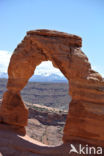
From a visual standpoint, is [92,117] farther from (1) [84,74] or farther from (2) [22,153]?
(2) [22,153]

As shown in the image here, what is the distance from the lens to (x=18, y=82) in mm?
15977

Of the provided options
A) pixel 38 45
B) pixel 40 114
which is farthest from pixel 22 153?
pixel 40 114

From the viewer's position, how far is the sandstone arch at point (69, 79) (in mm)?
12281

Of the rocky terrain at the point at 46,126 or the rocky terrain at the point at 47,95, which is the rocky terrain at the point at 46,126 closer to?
the rocky terrain at the point at 46,126

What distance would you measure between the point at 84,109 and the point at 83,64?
268cm

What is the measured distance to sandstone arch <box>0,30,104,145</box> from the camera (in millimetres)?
12281

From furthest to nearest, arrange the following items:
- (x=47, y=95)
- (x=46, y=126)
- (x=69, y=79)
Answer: (x=47, y=95)
(x=46, y=126)
(x=69, y=79)

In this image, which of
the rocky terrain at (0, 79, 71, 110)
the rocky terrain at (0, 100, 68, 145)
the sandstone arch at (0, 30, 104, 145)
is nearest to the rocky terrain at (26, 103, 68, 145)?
the rocky terrain at (0, 100, 68, 145)

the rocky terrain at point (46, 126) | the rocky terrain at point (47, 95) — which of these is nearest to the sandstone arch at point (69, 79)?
the rocky terrain at point (46, 126)

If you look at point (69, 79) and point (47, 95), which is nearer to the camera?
point (69, 79)

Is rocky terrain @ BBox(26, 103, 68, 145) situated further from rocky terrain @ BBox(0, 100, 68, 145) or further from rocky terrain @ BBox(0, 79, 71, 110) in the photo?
rocky terrain @ BBox(0, 79, 71, 110)

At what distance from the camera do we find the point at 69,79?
44.3ft

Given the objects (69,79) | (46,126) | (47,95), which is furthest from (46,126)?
(47,95)

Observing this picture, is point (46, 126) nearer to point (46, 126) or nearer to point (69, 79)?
point (46, 126)
